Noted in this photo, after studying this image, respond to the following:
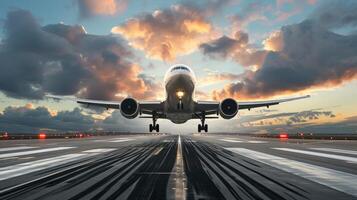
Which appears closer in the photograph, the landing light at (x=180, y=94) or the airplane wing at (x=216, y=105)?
the landing light at (x=180, y=94)

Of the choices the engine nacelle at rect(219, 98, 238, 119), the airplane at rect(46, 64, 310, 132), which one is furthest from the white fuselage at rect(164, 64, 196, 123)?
the engine nacelle at rect(219, 98, 238, 119)

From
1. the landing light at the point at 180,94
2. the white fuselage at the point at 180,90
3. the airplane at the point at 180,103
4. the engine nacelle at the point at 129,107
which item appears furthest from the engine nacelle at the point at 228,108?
the engine nacelle at the point at 129,107

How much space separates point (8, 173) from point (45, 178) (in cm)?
221

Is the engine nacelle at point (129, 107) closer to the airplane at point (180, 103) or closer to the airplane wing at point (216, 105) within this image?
the airplane at point (180, 103)

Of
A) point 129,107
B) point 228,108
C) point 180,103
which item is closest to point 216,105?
point 228,108

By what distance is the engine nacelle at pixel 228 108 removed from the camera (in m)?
33.7

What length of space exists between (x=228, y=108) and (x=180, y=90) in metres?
5.87

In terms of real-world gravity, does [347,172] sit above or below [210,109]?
below

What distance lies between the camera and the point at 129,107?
33.3m

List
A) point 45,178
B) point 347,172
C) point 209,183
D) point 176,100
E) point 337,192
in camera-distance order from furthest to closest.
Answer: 1. point 176,100
2. point 347,172
3. point 45,178
4. point 209,183
5. point 337,192

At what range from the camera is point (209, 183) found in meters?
9.30

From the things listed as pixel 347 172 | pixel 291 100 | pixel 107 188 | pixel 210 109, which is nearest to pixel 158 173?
pixel 107 188

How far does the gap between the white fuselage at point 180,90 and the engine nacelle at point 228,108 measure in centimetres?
297

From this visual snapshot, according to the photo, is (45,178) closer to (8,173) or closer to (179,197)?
(8,173)
